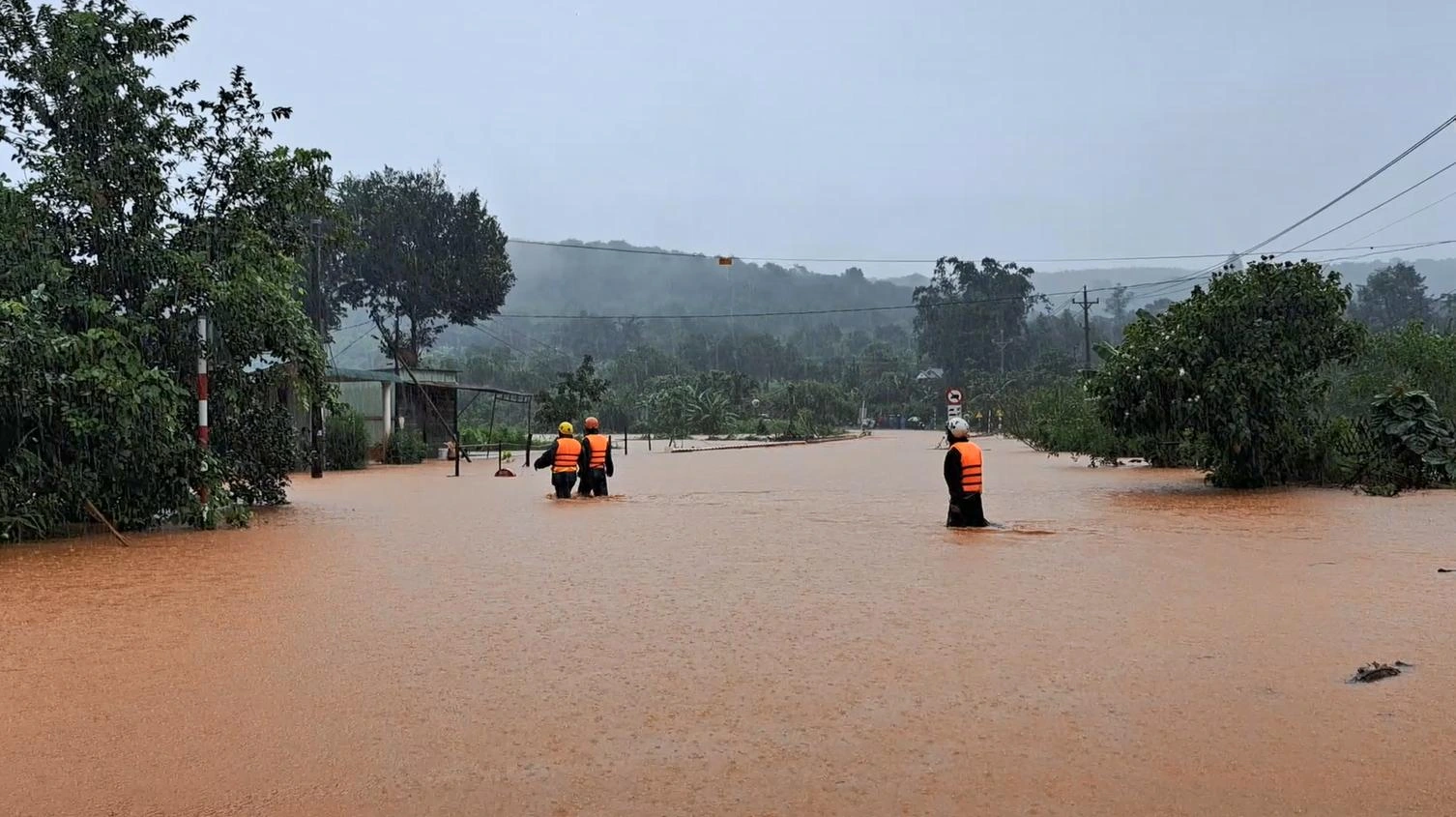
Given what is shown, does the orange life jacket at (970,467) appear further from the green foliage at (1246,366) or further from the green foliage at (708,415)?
the green foliage at (708,415)

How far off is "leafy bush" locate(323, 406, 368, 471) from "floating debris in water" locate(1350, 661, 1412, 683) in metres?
22.9

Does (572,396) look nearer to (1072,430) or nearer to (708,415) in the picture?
(708,415)

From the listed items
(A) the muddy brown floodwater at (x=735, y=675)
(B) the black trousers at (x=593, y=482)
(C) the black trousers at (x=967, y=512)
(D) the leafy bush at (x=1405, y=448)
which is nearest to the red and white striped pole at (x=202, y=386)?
(A) the muddy brown floodwater at (x=735, y=675)

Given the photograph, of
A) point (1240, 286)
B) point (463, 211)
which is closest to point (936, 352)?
point (463, 211)

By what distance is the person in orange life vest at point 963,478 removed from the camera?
11.7 metres

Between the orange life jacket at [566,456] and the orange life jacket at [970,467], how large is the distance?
663 centimetres

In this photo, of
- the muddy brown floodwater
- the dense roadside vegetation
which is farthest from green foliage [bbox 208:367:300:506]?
the muddy brown floodwater

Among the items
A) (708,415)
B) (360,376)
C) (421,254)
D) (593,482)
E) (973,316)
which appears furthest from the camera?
(973,316)

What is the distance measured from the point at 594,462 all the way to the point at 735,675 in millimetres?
11202

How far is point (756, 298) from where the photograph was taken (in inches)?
7662

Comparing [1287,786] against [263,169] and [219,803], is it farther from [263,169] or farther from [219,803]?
[263,169]

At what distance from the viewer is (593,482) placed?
1673 centimetres

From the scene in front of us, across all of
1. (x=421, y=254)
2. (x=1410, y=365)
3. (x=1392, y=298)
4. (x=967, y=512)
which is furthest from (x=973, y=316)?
(x=967, y=512)

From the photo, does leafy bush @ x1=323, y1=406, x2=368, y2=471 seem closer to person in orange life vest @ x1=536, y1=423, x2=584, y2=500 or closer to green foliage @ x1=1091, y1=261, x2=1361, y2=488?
person in orange life vest @ x1=536, y1=423, x2=584, y2=500
